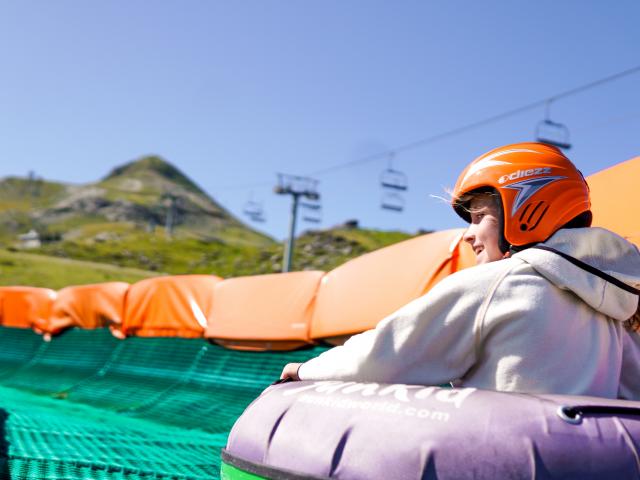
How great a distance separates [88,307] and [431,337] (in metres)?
9.74

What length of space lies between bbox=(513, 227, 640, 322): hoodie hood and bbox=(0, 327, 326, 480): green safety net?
2.25m

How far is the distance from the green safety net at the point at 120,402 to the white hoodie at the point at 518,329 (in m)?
1.99

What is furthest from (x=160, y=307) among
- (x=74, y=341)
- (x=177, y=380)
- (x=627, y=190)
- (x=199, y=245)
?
(x=199, y=245)

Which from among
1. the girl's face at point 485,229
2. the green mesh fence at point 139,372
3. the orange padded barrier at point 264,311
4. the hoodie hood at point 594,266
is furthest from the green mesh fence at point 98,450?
the green mesh fence at point 139,372

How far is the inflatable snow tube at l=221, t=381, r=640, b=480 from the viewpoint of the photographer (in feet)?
5.81

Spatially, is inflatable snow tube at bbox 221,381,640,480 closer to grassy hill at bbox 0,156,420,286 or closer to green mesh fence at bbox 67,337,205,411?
green mesh fence at bbox 67,337,205,411

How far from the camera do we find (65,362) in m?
11.1

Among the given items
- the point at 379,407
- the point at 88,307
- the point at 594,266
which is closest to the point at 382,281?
the point at 594,266

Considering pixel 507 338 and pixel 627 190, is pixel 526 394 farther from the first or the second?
pixel 627 190

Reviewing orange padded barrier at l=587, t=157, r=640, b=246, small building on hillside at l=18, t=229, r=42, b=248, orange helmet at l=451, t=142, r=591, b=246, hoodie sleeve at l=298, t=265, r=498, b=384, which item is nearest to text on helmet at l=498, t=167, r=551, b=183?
orange helmet at l=451, t=142, r=591, b=246

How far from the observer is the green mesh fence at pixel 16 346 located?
40.0 feet

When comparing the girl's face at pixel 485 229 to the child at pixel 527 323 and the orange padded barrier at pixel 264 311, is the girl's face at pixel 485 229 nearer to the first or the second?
the child at pixel 527 323

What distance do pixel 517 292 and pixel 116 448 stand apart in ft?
10.1

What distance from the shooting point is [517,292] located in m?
2.08
